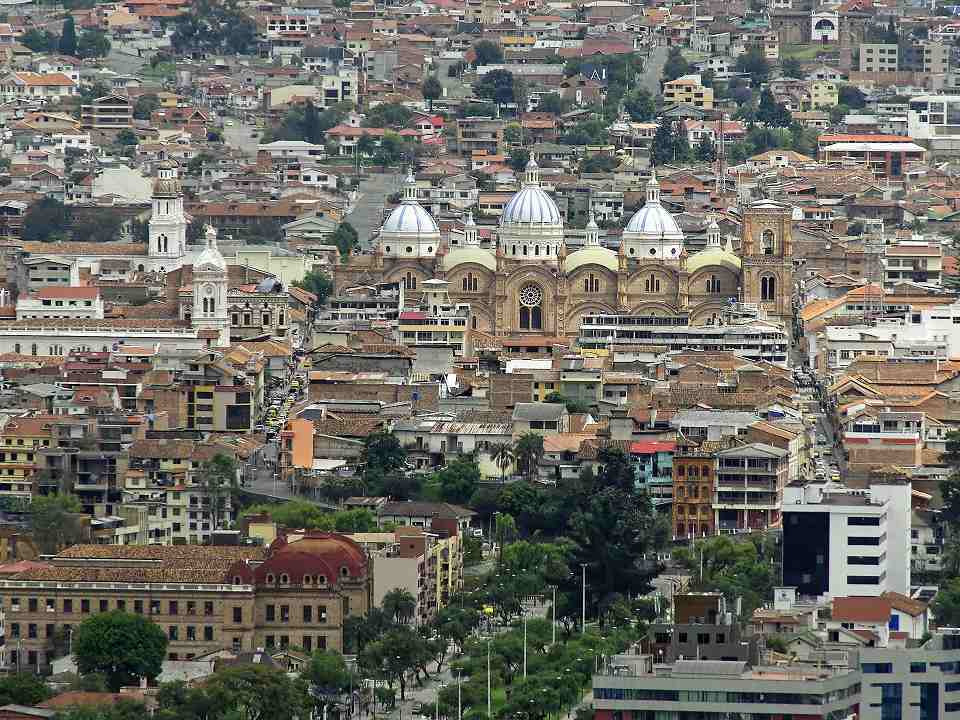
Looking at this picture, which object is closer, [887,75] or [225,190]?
[225,190]

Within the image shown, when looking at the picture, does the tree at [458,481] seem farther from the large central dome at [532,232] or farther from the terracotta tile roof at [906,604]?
the large central dome at [532,232]

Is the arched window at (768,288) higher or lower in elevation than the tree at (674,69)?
lower

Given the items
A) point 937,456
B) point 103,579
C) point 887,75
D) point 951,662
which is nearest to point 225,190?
point 887,75

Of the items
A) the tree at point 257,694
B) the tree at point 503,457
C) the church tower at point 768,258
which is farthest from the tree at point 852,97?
the tree at point 257,694

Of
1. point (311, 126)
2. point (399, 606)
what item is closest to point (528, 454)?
point (399, 606)

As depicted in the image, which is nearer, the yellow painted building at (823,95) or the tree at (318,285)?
the tree at (318,285)

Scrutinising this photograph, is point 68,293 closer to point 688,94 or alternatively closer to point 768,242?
point 768,242

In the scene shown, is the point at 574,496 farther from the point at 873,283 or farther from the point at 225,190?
the point at 225,190
